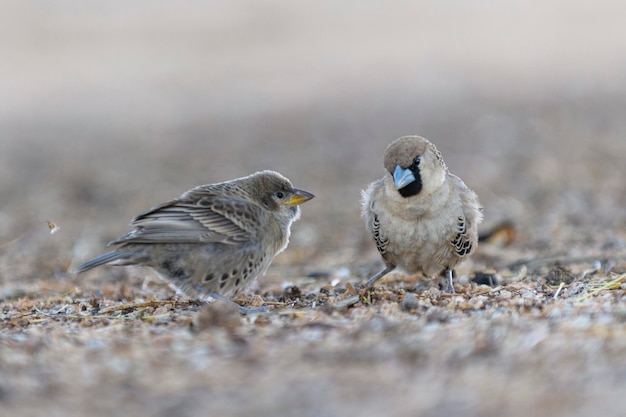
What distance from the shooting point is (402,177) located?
6266mm

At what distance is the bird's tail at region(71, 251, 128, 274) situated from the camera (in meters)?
5.74

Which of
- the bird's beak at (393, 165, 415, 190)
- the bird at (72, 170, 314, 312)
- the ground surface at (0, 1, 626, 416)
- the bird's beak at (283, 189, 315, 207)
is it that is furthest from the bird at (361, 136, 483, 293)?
the bird at (72, 170, 314, 312)

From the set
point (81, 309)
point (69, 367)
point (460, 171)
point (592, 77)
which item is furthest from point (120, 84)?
point (69, 367)

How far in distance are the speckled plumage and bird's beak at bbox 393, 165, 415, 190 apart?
95cm

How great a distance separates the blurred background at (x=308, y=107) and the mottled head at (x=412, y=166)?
2.59 metres

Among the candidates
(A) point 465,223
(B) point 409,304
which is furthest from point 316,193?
(B) point 409,304

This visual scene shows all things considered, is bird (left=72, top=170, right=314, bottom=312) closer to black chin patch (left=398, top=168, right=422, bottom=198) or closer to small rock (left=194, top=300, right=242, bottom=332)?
small rock (left=194, top=300, right=242, bottom=332)

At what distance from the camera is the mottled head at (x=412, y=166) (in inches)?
248

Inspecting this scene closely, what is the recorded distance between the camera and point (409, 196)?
6371 millimetres

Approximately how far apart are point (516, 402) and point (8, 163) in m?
14.0

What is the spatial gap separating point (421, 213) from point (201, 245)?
1557mm

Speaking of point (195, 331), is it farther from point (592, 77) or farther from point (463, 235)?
point (592, 77)

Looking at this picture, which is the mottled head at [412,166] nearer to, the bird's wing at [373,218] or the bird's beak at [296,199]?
the bird's wing at [373,218]

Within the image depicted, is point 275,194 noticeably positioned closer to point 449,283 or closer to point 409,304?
point 449,283
